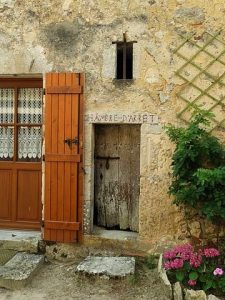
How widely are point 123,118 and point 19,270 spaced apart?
2.19 metres

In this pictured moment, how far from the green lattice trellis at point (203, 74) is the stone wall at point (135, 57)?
5cm

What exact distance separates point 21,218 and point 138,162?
1855mm

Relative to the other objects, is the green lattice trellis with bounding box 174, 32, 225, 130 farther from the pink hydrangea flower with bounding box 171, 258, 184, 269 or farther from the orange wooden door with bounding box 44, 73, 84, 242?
the pink hydrangea flower with bounding box 171, 258, 184, 269

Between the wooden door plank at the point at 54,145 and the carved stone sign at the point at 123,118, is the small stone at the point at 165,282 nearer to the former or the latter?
the wooden door plank at the point at 54,145

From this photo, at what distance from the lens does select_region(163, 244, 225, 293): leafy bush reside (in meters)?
4.05

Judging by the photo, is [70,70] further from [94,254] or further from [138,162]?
[94,254]

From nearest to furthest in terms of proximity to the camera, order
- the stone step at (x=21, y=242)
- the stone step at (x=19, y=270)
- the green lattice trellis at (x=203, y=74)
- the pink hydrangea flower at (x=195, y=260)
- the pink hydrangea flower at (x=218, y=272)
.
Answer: the pink hydrangea flower at (x=218, y=272)
the pink hydrangea flower at (x=195, y=260)
the stone step at (x=19, y=270)
the green lattice trellis at (x=203, y=74)
the stone step at (x=21, y=242)

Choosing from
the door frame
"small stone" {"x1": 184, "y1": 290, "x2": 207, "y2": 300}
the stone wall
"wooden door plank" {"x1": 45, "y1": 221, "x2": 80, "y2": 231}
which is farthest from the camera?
the door frame

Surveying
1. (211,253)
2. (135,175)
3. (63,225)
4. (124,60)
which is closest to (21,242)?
(63,225)

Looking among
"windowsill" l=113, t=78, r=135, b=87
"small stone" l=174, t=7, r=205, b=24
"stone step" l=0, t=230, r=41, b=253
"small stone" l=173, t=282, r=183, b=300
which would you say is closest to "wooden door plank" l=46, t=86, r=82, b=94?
"windowsill" l=113, t=78, r=135, b=87

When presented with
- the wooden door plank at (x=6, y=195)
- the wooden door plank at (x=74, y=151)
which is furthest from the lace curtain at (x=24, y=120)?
the wooden door plank at (x=74, y=151)

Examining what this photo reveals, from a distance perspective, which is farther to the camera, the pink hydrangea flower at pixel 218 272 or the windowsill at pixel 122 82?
the windowsill at pixel 122 82

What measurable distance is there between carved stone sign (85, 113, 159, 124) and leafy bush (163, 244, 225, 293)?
159cm

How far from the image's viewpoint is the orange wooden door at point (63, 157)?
501 cm
